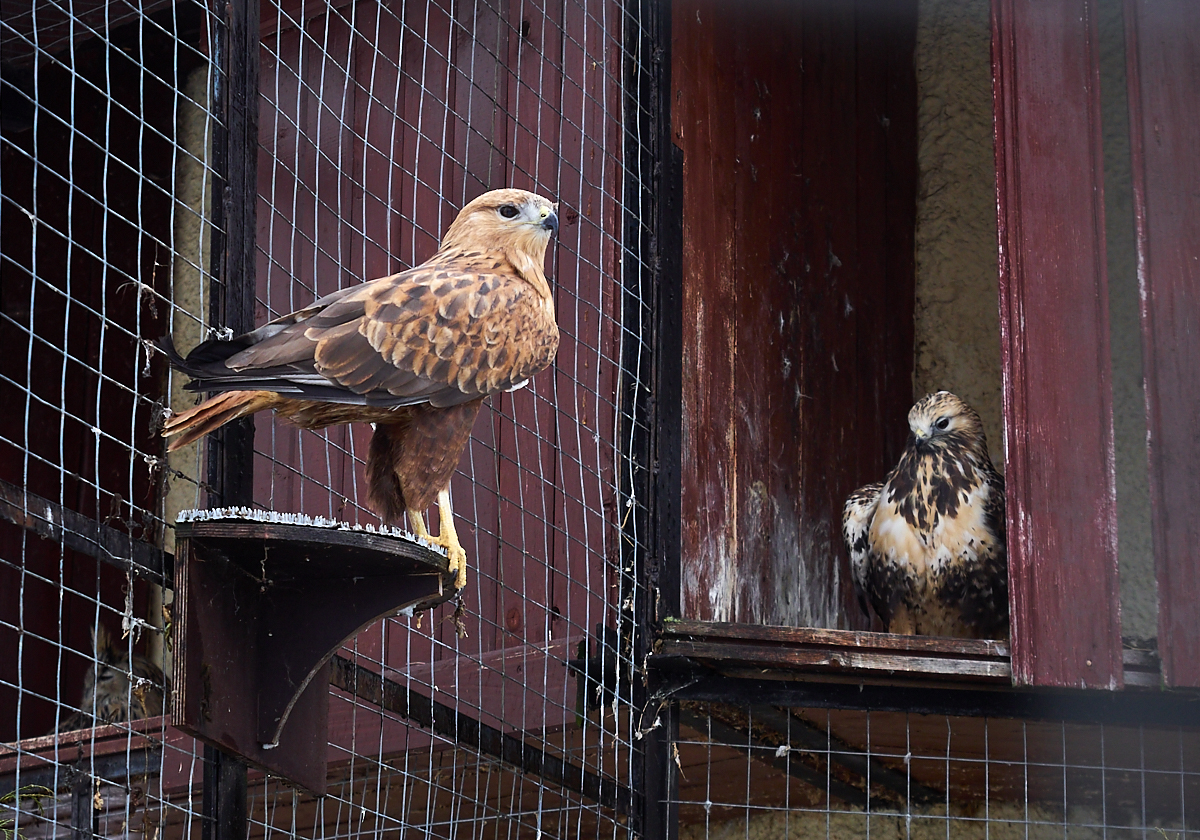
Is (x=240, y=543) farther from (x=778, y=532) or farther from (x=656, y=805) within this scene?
(x=778, y=532)

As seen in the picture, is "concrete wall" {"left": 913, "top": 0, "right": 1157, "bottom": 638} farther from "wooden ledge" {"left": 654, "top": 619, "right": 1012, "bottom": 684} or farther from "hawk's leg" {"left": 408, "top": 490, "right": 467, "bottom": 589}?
"hawk's leg" {"left": 408, "top": 490, "right": 467, "bottom": 589}

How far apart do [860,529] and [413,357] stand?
2.13 meters

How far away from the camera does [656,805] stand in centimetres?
378

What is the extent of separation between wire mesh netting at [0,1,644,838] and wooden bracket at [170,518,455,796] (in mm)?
193

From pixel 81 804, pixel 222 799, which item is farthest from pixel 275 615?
pixel 81 804

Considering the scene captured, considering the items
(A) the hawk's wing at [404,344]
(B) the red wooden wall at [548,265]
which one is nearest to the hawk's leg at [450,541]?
(A) the hawk's wing at [404,344]

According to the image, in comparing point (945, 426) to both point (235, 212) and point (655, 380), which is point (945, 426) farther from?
point (235, 212)

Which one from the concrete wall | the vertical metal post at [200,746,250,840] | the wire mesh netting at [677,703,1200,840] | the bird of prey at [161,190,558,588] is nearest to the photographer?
the bird of prey at [161,190,558,588]

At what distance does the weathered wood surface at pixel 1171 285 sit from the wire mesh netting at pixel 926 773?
463mm

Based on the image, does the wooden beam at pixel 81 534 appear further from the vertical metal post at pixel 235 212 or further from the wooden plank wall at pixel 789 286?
the wooden plank wall at pixel 789 286

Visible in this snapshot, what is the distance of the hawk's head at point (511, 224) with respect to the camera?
3.18 m

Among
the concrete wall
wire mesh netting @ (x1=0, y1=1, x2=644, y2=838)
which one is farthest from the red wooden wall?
the concrete wall

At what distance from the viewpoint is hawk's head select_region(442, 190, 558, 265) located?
3.18 metres

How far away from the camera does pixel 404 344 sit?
9.07 feet
